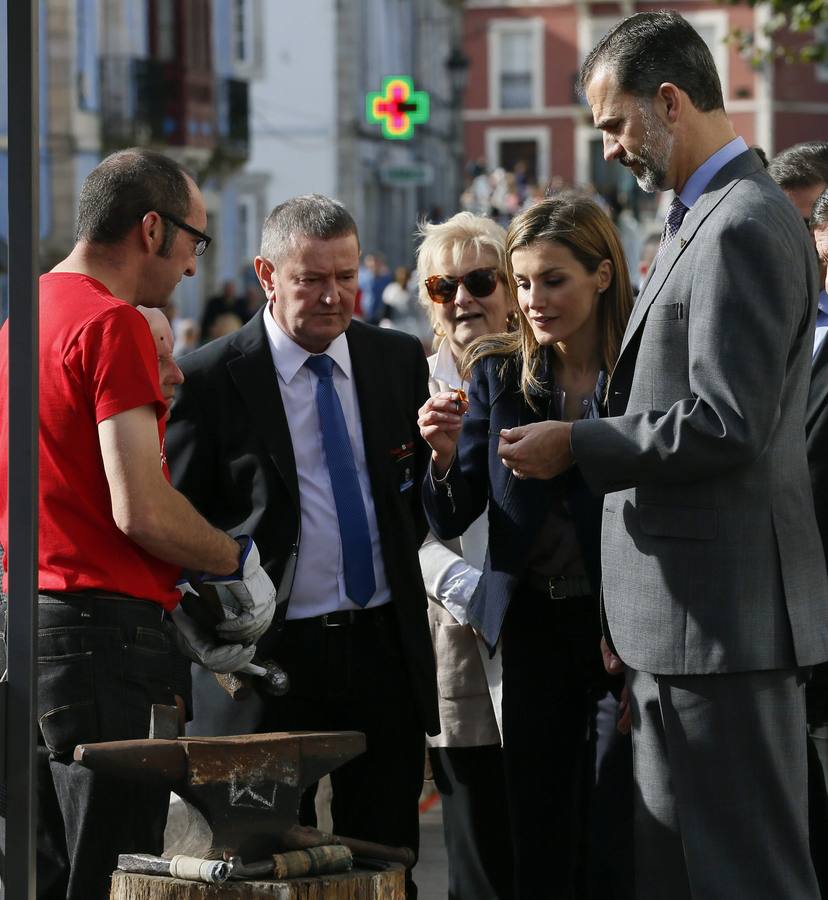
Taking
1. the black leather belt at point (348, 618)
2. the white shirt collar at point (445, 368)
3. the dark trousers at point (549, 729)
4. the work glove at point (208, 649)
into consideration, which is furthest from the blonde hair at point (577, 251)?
the work glove at point (208, 649)

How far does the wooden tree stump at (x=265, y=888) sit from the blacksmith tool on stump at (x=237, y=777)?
93 millimetres

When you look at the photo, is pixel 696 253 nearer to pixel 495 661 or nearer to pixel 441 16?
pixel 495 661

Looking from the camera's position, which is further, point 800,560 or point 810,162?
point 810,162

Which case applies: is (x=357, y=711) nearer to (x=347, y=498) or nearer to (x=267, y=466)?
(x=347, y=498)

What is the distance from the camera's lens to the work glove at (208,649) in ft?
12.2

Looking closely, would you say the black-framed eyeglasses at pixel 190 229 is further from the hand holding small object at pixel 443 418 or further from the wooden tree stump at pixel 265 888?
the wooden tree stump at pixel 265 888

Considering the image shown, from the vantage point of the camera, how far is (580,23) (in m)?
60.8

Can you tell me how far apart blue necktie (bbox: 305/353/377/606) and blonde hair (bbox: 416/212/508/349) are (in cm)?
104

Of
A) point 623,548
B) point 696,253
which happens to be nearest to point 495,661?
point 623,548

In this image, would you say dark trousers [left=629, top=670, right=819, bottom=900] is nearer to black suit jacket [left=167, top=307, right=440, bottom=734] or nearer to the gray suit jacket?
the gray suit jacket

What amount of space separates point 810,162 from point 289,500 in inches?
83.7

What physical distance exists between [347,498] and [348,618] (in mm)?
308

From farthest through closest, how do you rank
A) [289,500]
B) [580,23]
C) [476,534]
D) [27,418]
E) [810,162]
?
[580,23], [810,162], [476,534], [289,500], [27,418]

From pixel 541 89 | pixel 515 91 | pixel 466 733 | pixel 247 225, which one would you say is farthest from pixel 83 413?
pixel 515 91
